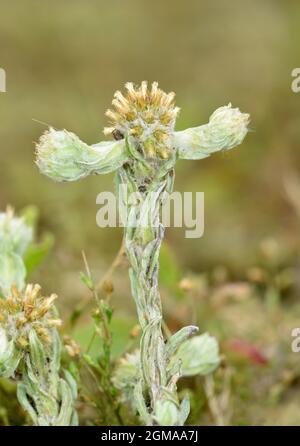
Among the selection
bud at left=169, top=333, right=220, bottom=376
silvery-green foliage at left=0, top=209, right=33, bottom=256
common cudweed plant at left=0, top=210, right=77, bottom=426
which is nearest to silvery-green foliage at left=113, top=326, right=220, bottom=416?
bud at left=169, top=333, right=220, bottom=376

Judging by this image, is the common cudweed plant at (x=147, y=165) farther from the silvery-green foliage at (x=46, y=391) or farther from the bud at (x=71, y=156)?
the silvery-green foliage at (x=46, y=391)

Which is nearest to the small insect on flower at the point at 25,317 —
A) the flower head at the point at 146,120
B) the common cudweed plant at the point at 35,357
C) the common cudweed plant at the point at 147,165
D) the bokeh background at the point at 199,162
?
the common cudweed plant at the point at 35,357

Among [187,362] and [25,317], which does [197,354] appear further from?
[25,317]

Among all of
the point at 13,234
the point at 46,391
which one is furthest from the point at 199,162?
the point at 46,391

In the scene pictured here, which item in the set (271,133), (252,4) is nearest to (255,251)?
(271,133)

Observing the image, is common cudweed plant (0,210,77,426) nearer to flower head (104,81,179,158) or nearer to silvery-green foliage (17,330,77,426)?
silvery-green foliage (17,330,77,426)

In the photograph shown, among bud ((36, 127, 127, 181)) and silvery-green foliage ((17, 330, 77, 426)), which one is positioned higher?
bud ((36, 127, 127, 181))
